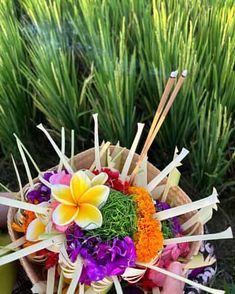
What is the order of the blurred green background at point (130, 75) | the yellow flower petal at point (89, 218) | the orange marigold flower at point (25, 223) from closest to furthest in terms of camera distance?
1. the yellow flower petal at point (89, 218)
2. the orange marigold flower at point (25, 223)
3. the blurred green background at point (130, 75)

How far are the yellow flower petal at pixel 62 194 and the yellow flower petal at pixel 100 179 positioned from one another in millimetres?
47

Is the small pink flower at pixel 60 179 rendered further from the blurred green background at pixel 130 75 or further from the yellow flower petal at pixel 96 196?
the blurred green background at pixel 130 75

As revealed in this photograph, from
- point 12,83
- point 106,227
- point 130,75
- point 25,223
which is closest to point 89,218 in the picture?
point 106,227

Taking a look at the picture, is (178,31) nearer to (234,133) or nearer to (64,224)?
(234,133)

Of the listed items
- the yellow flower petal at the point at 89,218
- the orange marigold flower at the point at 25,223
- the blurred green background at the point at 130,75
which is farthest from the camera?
the blurred green background at the point at 130,75

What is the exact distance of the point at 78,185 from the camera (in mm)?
917

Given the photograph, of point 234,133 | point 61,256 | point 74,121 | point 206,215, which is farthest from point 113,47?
point 61,256

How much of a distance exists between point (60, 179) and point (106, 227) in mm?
127

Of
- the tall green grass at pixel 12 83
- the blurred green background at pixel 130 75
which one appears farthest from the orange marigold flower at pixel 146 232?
the tall green grass at pixel 12 83

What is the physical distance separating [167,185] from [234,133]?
0.48 meters

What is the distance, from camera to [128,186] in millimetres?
998

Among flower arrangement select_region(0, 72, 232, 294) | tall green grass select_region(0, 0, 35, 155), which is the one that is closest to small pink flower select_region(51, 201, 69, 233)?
flower arrangement select_region(0, 72, 232, 294)

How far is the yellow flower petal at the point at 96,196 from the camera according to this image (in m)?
0.90

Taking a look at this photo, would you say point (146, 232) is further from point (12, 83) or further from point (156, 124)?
point (12, 83)
